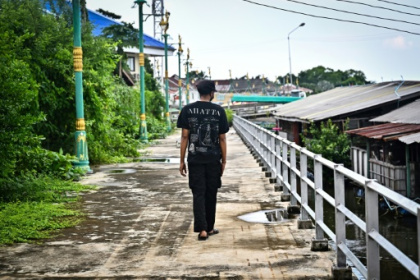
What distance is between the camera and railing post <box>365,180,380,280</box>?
5059 millimetres

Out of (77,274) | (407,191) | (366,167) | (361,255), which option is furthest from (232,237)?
(366,167)

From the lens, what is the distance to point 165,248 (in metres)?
7.71

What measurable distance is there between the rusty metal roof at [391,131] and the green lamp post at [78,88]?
8.32 meters

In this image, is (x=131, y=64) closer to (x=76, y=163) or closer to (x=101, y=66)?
(x=101, y=66)

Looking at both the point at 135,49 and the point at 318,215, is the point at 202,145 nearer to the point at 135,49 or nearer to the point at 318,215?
the point at 318,215

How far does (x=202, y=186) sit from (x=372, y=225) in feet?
10.8

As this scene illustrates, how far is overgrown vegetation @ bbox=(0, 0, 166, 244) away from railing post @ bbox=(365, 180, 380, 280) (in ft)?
15.5

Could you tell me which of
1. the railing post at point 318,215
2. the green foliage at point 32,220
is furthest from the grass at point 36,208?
the railing post at point 318,215

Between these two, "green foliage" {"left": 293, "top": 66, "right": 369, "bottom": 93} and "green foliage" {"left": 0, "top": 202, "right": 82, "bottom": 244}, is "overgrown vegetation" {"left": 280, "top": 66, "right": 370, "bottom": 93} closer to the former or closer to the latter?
"green foliage" {"left": 293, "top": 66, "right": 369, "bottom": 93}

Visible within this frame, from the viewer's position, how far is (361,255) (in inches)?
440

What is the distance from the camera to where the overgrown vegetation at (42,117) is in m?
10.5

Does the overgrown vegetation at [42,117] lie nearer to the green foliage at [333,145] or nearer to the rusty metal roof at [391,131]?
the rusty metal roof at [391,131]

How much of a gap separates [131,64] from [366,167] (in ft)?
143

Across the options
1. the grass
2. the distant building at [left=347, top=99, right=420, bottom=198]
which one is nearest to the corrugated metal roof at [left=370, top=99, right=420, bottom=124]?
the distant building at [left=347, top=99, right=420, bottom=198]
